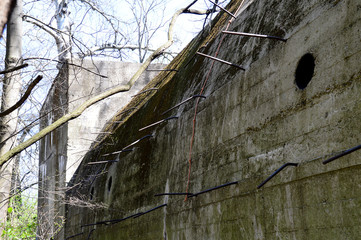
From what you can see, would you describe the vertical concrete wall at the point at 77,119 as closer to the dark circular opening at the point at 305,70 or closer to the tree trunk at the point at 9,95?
the tree trunk at the point at 9,95

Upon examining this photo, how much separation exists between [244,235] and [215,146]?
1235 millimetres

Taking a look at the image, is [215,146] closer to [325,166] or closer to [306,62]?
[306,62]

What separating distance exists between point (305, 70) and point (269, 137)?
630 mm

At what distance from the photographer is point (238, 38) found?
5.95 meters

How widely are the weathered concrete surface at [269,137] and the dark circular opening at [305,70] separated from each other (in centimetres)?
5

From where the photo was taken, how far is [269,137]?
14.4ft

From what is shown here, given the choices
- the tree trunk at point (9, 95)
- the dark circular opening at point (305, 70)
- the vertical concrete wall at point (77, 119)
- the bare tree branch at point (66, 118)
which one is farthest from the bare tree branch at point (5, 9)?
the vertical concrete wall at point (77, 119)

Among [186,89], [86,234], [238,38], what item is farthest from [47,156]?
[238,38]

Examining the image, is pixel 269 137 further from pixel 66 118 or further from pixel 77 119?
pixel 77 119

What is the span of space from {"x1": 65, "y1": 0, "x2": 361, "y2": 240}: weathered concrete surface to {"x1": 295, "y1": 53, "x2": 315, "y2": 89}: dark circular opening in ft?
0.16

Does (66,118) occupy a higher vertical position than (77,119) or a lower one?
lower

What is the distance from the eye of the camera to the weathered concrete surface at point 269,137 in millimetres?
3502

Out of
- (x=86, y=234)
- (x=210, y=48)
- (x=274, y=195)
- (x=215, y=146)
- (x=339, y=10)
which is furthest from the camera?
(x=86, y=234)

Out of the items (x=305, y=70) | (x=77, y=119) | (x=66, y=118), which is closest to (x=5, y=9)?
(x=305, y=70)
